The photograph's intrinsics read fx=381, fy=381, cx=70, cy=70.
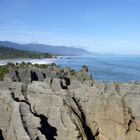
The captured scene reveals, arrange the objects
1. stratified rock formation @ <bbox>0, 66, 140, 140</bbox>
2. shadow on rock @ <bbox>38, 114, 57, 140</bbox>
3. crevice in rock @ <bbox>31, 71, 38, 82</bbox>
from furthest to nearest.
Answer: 1. crevice in rock @ <bbox>31, 71, 38, 82</bbox>
2. stratified rock formation @ <bbox>0, 66, 140, 140</bbox>
3. shadow on rock @ <bbox>38, 114, 57, 140</bbox>

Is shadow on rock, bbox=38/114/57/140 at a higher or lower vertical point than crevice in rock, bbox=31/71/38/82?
lower

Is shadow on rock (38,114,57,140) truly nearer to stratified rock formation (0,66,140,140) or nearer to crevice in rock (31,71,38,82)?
stratified rock formation (0,66,140,140)

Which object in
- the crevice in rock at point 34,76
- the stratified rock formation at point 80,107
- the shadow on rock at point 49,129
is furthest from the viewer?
the crevice in rock at point 34,76

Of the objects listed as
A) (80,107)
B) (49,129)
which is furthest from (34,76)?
(49,129)

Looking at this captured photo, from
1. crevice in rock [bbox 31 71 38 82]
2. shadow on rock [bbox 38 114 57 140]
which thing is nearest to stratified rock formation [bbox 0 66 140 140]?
shadow on rock [bbox 38 114 57 140]

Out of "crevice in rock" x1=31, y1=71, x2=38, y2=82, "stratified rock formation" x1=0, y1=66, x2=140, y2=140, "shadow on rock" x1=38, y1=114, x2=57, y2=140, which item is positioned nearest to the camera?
"shadow on rock" x1=38, y1=114, x2=57, y2=140

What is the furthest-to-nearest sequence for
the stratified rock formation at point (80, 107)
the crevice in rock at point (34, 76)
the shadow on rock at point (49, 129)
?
the crevice in rock at point (34, 76) → the stratified rock formation at point (80, 107) → the shadow on rock at point (49, 129)

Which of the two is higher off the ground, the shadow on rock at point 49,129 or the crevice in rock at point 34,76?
the crevice in rock at point 34,76

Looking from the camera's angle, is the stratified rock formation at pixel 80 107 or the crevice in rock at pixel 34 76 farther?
the crevice in rock at pixel 34 76

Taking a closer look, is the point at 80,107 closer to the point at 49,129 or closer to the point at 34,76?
the point at 49,129

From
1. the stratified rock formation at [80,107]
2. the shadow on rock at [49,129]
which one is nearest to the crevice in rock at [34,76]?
the stratified rock formation at [80,107]

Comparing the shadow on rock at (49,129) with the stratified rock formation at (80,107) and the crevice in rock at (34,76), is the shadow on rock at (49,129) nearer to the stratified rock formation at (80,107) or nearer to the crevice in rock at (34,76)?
the stratified rock formation at (80,107)

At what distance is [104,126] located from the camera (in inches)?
896

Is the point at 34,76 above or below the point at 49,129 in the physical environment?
above
